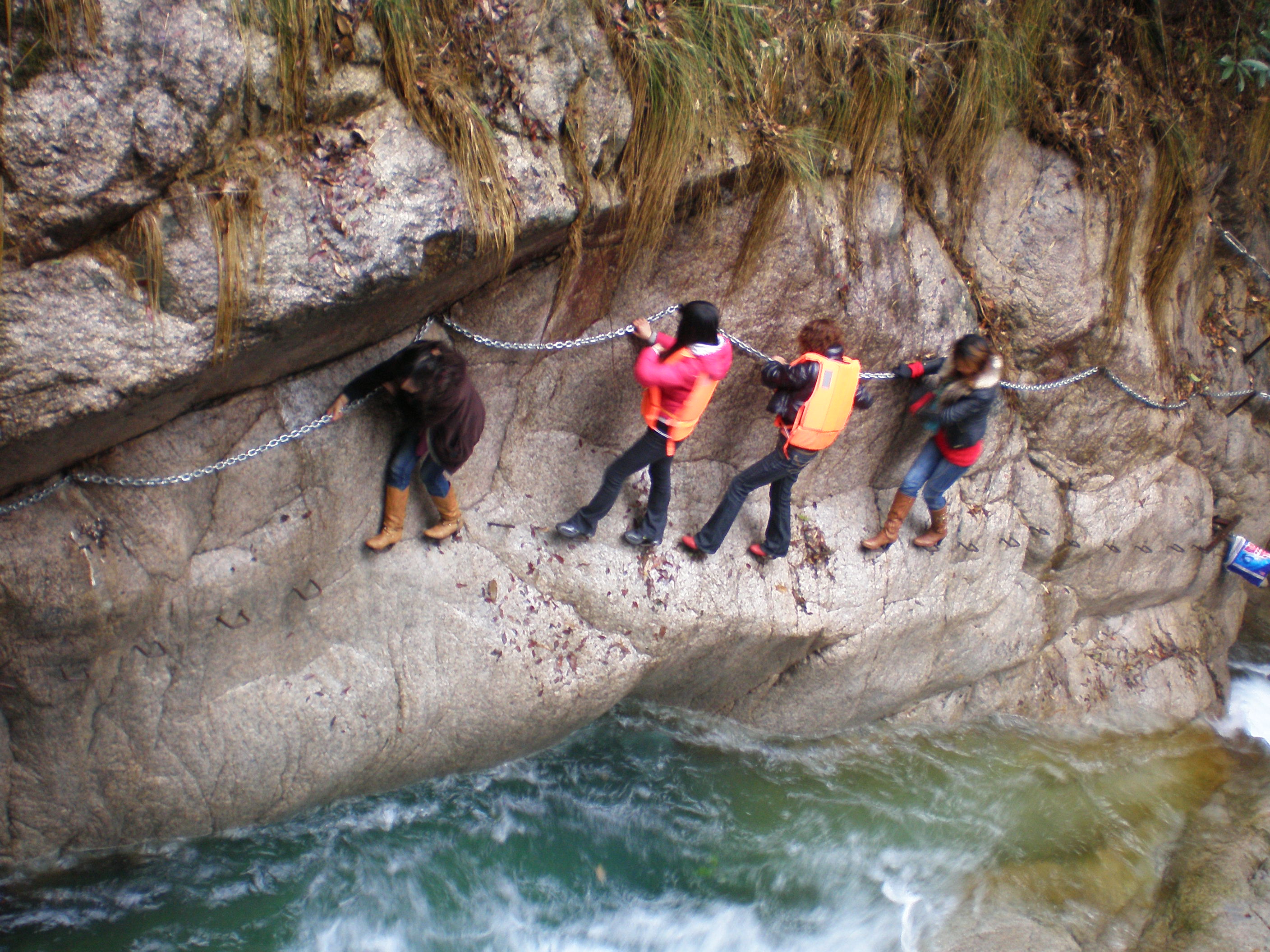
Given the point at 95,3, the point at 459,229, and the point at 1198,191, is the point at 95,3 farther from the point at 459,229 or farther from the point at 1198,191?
the point at 1198,191

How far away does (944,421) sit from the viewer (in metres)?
4.73

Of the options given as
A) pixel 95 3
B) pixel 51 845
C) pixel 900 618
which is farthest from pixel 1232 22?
pixel 51 845

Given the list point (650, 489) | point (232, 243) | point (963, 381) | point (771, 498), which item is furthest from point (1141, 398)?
point (232, 243)

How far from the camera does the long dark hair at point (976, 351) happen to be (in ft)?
14.4

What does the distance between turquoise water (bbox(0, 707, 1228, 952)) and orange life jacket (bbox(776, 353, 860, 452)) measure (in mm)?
2306

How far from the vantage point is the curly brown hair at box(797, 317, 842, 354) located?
14.0ft

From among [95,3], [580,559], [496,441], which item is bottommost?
[580,559]

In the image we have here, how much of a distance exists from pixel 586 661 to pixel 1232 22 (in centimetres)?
631

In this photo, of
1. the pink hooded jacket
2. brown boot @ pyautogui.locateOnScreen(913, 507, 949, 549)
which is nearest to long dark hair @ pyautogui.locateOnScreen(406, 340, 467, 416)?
the pink hooded jacket

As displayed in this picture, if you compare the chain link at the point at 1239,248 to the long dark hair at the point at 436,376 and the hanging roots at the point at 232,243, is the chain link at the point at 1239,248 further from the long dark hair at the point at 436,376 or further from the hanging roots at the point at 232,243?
the hanging roots at the point at 232,243

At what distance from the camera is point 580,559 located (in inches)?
182

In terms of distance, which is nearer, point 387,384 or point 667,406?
point 387,384

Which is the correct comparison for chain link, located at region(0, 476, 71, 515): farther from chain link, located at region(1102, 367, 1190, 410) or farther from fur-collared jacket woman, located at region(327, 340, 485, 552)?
Answer: chain link, located at region(1102, 367, 1190, 410)

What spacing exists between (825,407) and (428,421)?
2.05m
